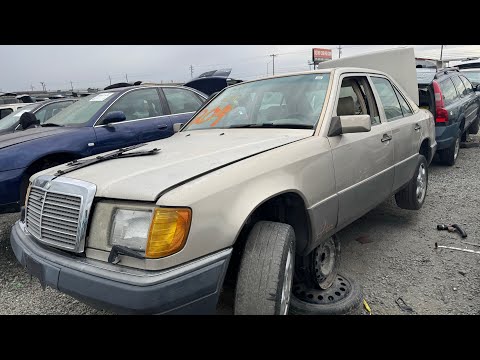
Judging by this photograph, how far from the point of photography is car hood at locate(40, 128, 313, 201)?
5.50ft

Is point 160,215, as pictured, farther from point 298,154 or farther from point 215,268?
point 298,154

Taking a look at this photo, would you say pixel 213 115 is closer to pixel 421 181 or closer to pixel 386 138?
pixel 386 138

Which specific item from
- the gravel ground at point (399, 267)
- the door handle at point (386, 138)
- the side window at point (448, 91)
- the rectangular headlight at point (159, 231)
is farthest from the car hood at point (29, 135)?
the side window at point (448, 91)

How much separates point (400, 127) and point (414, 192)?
85 centimetres

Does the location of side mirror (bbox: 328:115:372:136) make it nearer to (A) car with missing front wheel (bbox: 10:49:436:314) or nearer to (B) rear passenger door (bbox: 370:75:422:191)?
(A) car with missing front wheel (bbox: 10:49:436:314)

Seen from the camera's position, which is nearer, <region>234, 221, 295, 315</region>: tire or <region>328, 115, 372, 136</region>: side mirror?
<region>234, 221, 295, 315</region>: tire

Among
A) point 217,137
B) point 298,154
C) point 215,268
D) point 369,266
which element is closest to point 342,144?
point 298,154

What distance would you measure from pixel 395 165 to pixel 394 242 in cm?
78

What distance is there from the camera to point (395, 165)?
131 inches

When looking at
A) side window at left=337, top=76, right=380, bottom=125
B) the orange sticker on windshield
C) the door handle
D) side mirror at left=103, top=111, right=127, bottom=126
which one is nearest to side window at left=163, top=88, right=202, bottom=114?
side mirror at left=103, top=111, right=127, bottom=126

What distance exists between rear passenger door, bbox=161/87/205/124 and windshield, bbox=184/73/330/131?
1979 millimetres

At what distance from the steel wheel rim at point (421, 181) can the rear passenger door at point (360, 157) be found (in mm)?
972

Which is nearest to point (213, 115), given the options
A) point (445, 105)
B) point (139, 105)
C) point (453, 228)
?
point (139, 105)

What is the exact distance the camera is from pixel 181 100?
556cm
